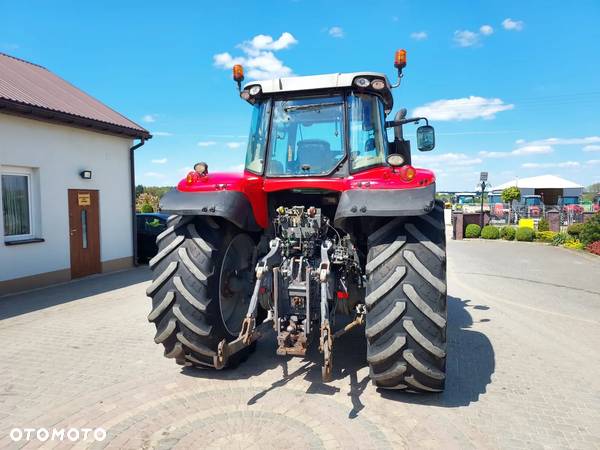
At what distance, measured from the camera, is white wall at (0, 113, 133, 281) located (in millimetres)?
7605

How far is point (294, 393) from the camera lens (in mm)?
3453

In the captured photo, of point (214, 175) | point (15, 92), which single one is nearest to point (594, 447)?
point (214, 175)

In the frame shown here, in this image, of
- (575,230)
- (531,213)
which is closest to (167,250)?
(575,230)

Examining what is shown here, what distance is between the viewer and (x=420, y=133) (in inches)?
187

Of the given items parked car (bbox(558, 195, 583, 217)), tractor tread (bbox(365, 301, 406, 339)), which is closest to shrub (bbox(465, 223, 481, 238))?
parked car (bbox(558, 195, 583, 217))

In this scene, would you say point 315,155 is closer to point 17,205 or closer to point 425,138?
point 425,138

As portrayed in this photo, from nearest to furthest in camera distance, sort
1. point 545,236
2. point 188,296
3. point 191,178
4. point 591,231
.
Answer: point 188,296, point 191,178, point 591,231, point 545,236

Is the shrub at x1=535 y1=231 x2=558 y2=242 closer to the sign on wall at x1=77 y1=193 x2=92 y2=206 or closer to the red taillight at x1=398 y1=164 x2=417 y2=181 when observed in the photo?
the red taillight at x1=398 y1=164 x2=417 y2=181

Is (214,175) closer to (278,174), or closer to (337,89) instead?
(278,174)

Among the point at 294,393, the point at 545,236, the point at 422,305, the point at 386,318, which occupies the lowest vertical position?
the point at 294,393

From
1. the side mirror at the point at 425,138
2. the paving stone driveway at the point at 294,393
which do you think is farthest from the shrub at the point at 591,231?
the side mirror at the point at 425,138

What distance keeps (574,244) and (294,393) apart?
1499 centimetres

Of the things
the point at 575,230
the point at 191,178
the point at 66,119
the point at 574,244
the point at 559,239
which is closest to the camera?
the point at 191,178

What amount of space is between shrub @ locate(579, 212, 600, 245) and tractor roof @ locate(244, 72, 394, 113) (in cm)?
1314
